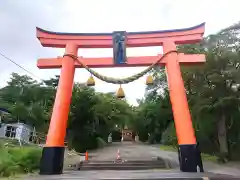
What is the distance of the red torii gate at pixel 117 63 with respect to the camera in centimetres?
1229

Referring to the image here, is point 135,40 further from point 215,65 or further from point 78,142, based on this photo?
point 78,142

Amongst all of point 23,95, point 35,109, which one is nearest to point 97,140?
point 35,109

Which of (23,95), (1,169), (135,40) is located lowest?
(1,169)

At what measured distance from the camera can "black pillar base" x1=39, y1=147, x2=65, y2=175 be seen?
1188cm

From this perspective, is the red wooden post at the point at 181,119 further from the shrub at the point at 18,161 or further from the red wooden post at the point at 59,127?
the shrub at the point at 18,161

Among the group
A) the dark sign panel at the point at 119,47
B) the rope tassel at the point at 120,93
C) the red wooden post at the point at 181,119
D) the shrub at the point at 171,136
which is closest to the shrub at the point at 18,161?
the rope tassel at the point at 120,93

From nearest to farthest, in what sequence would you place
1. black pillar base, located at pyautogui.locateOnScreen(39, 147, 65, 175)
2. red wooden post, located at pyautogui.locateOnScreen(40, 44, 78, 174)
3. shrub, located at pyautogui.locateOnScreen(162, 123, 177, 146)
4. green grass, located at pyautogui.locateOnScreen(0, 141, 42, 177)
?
1. green grass, located at pyautogui.locateOnScreen(0, 141, 42, 177)
2. black pillar base, located at pyautogui.locateOnScreen(39, 147, 65, 175)
3. red wooden post, located at pyautogui.locateOnScreen(40, 44, 78, 174)
4. shrub, located at pyautogui.locateOnScreen(162, 123, 177, 146)

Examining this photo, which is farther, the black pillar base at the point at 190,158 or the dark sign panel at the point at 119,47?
the dark sign panel at the point at 119,47

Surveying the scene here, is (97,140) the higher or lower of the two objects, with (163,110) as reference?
lower

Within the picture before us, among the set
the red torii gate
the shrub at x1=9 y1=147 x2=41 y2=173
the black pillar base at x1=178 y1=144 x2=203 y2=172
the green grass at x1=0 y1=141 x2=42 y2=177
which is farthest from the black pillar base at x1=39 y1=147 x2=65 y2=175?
the black pillar base at x1=178 y1=144 x2=203 y2=172

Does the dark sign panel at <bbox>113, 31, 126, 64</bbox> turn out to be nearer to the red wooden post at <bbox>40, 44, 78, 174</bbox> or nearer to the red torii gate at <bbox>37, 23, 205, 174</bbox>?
the red torii gate at <bbox>37, 23, 205, 174</bbox>

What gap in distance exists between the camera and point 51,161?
1197 centimetres

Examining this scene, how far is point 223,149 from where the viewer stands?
17422 millimetres

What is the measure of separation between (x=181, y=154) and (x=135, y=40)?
5.96 metres
